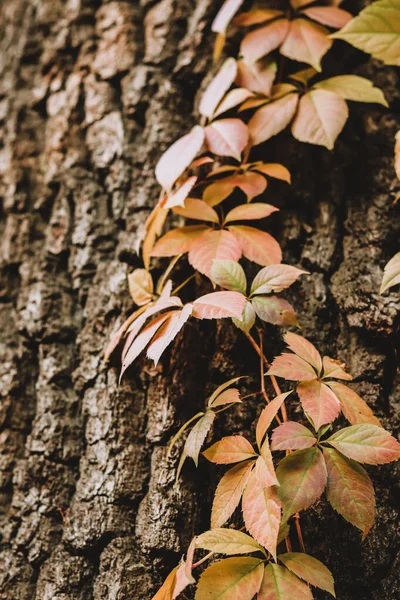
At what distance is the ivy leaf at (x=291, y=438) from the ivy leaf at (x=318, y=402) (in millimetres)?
31

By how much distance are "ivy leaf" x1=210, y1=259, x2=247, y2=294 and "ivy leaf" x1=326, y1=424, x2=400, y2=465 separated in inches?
11.4

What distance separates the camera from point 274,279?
0.78 m

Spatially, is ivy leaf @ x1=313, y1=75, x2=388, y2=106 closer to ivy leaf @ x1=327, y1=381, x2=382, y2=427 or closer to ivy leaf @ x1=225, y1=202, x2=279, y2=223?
ivy leaf @ x1=225, y1=202, x2=279, y2=223

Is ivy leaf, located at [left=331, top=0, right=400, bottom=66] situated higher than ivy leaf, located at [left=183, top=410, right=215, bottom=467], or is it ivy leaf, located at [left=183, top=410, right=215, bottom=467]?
ivy leaf, located at [left=331, top=0, right=400, bottom=66]

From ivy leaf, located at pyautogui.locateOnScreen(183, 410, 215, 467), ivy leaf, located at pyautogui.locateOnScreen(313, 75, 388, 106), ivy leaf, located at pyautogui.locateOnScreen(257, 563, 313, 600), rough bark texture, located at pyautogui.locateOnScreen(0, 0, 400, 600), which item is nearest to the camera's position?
ivy leaf, located at pyautogui.locateOnScreen(257, 563, 313, 600)

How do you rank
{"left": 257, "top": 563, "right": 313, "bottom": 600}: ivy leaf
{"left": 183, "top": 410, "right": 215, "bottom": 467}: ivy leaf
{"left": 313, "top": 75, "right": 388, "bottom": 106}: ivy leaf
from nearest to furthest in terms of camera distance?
{"left": 257, "top": 563, "right": 313, "bottom": 600}: ivy leaf → {"left": 183, "top": 410, "right": 215, "bottom": 467}: ivy leaf → {"left": 313, "top": 75, "right": 388, "bottom": 106}: ivy leaf

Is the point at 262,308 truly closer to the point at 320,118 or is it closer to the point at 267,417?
the point at 267,417

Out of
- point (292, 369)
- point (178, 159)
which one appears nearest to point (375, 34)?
point (178, 159)

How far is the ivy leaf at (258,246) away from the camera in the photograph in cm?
84

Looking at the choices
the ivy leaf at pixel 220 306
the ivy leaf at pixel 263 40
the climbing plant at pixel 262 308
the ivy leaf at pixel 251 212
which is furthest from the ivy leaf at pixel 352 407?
the ivy leaf at pixel 263 40

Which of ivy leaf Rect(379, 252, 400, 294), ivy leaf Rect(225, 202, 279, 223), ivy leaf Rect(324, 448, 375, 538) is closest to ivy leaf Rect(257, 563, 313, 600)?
ivy leaf Rect(324, 448, 375, 538)

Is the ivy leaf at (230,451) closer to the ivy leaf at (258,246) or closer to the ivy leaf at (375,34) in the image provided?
the ivy leaf at (258,246)

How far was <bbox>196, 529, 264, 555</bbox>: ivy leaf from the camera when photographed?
2.10 ft

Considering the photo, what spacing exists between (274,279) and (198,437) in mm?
301
